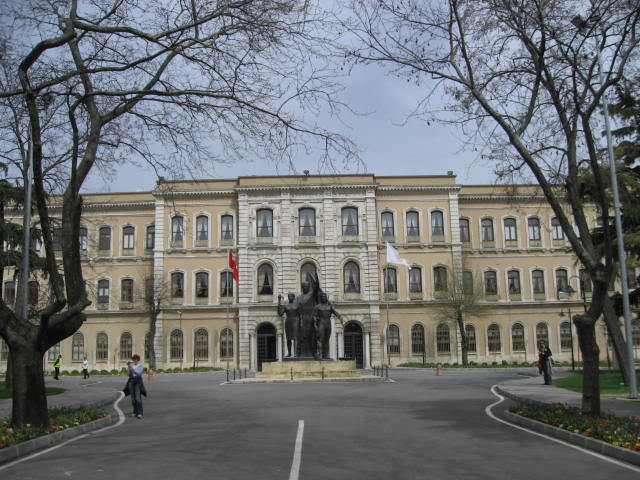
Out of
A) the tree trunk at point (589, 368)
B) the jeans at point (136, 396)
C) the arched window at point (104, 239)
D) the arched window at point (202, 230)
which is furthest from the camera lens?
the arched window at point (104, 239)

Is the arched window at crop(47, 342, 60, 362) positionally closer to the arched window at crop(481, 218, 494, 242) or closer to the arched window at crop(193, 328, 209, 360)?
the arched window at crop(193, 328, 209, 360)

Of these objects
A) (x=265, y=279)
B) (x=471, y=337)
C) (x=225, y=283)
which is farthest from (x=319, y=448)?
(x=471, y=337)

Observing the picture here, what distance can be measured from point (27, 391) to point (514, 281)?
4505 centimetres

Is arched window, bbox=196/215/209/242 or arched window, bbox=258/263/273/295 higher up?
arched window, bbox=196/215/209/242

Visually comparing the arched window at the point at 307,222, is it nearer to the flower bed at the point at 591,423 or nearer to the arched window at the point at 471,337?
the arched window at the point at 471,337

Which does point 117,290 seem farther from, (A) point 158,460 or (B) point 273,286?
(A) point 158,460

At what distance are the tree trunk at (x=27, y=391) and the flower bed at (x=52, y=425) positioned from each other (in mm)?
238

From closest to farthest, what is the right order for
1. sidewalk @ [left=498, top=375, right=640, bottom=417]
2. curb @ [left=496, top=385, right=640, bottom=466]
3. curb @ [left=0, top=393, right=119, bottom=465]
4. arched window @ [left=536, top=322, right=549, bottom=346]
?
1. curb @ [left=496, top=385, right=640, bottom=466]
2. curb @ [left=0, top=393, right=119, bottom=465]
3. sidewalk @ [left=498, top=375, right=640, bottom=417]
4. arched window @ [left=536, top=322, right=549, bottom=346]

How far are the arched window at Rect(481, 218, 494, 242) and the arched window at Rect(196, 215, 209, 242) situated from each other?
22.6 m

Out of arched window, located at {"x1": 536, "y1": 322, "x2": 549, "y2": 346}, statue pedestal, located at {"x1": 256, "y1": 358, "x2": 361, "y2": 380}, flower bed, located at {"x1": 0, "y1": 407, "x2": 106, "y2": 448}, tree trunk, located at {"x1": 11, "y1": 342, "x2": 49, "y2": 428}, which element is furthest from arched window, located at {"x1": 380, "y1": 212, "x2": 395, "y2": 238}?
tree trunk, located at {"x1": 11, "y1": 342, "x2": 49, "y2": 428}

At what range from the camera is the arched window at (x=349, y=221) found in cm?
5025

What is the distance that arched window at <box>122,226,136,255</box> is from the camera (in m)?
52.0

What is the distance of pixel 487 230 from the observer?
52531 mm

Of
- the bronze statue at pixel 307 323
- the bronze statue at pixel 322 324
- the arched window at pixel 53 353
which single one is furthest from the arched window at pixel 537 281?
the arched window at pixel 53 353
